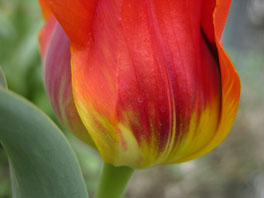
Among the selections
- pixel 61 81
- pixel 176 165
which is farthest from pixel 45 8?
pixel 176 165

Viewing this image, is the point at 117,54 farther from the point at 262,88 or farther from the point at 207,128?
the point at 262,88

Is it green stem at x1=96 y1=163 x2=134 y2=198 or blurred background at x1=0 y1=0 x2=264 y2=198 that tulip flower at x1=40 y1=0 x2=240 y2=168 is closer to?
green stem at x1=96 y1=163 x2=134 y2=198

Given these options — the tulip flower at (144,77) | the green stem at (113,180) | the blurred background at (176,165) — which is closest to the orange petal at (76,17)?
the tulip flower at (144,77)

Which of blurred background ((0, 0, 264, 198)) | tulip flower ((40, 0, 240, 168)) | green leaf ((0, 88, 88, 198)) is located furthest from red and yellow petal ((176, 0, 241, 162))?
blurred background ((0, 0, 264, 198))

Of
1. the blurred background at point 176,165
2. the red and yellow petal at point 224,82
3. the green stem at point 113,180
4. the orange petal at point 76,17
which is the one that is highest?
the orange petal at point 76,17

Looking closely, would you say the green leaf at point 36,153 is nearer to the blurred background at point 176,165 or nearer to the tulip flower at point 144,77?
the tulip flower at point 144,77

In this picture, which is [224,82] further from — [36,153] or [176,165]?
[176,165]

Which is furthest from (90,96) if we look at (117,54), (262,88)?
(262,88)
